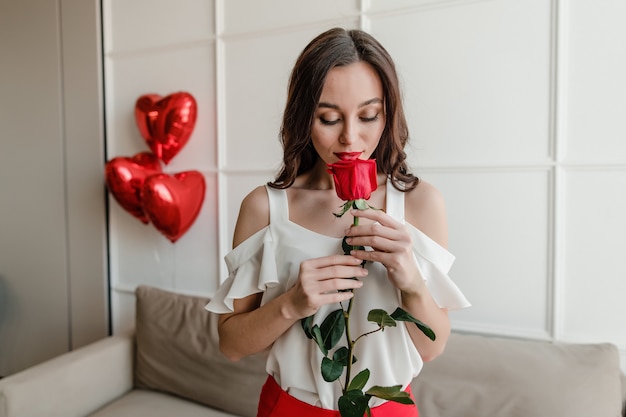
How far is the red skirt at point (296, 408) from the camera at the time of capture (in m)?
0.74

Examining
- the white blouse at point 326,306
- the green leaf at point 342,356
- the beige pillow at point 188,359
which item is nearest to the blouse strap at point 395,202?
the white blouse at point 326,306

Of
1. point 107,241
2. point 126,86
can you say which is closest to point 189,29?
point 126,86

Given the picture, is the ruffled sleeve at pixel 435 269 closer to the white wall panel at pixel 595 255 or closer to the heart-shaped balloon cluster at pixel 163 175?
the white wall panel at pixel 595 255

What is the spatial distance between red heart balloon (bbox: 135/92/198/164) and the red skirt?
1.45 metres

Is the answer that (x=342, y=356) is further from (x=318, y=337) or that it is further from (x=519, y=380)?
(x=519, y=380)

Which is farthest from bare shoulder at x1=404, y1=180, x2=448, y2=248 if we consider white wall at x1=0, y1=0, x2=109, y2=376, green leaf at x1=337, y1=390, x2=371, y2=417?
white wall at x1=0, y1=0, x2=109, y2=376

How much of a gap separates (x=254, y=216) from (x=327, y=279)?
0.80 ft

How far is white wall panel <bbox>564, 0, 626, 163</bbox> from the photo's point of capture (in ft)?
4.68

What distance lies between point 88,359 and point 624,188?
1.97m

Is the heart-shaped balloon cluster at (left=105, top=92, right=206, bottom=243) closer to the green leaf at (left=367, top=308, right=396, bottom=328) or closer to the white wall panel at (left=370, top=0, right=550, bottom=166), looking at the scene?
the white wall panel at (left=370, top=0, right=550, bottom=166)

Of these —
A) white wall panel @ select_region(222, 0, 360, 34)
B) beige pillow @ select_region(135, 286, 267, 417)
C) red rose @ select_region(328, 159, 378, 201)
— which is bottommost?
beige pillow @ select_region(135, 286, 267, 417)

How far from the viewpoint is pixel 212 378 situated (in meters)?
1.78

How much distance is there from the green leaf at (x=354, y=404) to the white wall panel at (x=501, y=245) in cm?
122

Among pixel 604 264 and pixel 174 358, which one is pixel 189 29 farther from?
pixel 604 264
